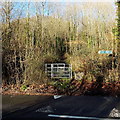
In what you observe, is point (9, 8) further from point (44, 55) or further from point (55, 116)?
point (55, 116)

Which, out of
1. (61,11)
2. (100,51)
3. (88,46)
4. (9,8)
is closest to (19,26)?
(9,8)

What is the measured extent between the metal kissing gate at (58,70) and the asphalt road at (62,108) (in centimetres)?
161

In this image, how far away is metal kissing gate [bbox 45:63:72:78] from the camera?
6365 millimetres

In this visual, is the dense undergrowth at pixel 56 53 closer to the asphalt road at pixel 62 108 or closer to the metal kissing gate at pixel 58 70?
the metal kissing gate at pixel 58 70

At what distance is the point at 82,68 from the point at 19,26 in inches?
116

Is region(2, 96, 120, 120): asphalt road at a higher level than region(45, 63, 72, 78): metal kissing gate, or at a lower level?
lower

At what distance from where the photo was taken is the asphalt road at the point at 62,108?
3.41m

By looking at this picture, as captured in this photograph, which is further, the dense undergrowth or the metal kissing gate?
the metal kissing gate

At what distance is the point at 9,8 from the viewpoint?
591 centimetres

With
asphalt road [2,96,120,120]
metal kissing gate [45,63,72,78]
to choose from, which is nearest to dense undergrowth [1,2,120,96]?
metal kissing gate [45,63,72,78]

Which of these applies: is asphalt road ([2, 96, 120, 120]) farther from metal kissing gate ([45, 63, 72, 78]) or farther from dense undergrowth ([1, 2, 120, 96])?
metal kissing gate ([45, 63, 72, 78])

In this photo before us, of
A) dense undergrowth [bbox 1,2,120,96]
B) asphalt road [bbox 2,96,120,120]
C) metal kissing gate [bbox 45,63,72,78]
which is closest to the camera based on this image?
asphalt road [bbox 2,96,120,120]

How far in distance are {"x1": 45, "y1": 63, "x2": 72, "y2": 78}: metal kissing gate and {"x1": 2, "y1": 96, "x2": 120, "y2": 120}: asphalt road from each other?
161 centimetres

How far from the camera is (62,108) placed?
3967mm
